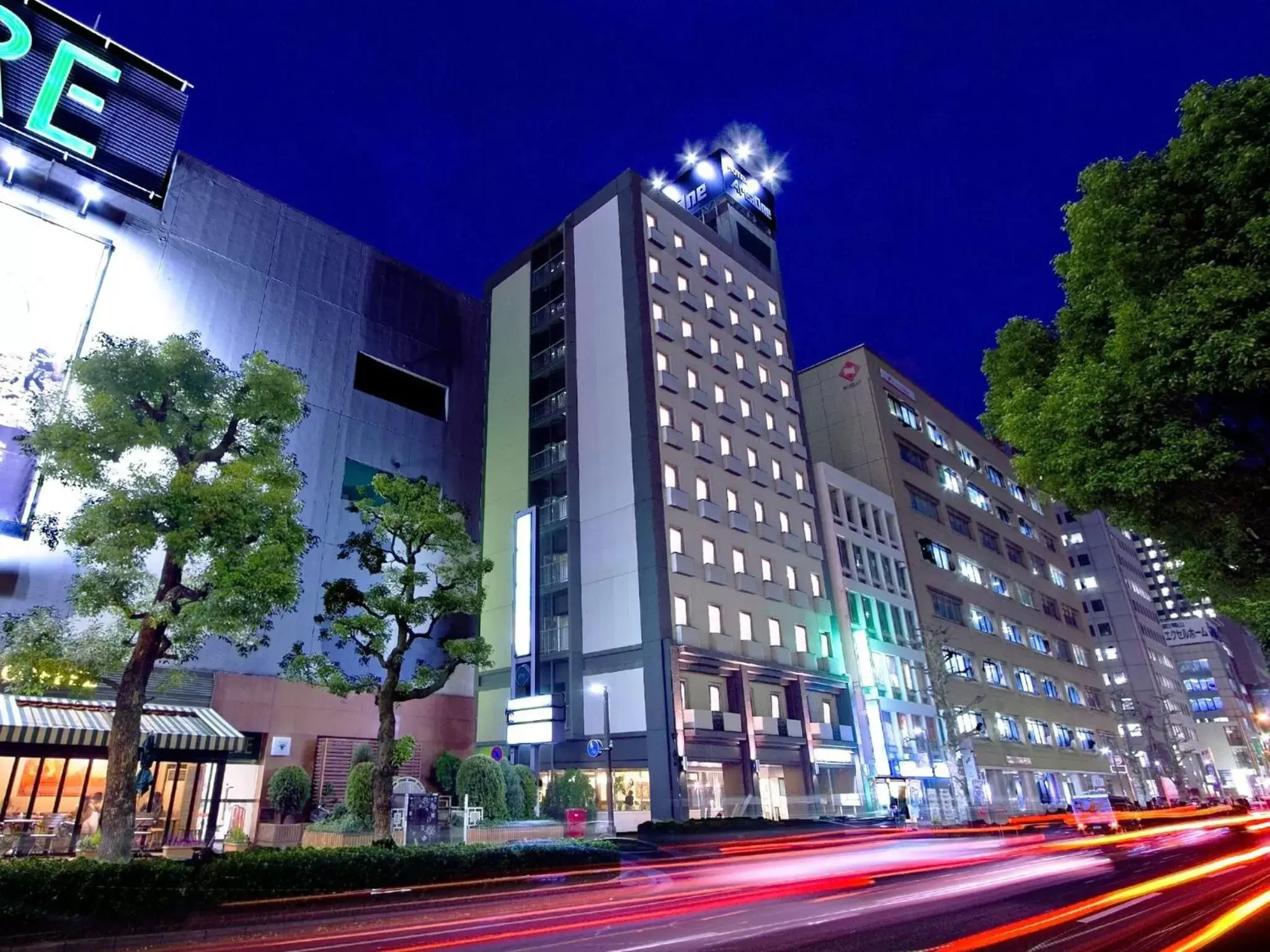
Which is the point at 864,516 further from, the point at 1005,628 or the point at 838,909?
the point at 838,909

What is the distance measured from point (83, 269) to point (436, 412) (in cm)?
1869

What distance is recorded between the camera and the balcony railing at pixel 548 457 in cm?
4519

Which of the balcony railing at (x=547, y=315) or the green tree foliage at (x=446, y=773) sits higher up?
the balcony railing at (x=547, y=315)

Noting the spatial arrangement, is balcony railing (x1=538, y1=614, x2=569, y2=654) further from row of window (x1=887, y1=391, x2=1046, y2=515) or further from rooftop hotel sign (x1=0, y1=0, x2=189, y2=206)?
row of window (x1=887, y1=391, x2=1046, y2=515)

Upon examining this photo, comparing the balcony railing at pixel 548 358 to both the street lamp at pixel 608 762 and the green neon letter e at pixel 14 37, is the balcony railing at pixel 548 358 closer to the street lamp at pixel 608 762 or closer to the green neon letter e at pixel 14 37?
the street lamp at pixel 608 762

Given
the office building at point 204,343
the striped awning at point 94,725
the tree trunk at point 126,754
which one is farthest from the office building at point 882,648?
the tree trunk at point 126,754

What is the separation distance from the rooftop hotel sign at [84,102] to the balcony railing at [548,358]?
2183 centimetres

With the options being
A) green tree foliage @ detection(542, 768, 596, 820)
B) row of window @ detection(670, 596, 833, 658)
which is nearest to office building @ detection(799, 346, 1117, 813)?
row of window @ detection(670, 596, 833, 658)

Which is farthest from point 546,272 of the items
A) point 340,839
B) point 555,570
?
point 340,839

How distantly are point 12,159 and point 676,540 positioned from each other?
1347 inches

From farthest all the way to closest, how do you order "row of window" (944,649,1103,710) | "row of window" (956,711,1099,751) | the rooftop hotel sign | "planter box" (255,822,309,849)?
1. "row of window" (944,649,1103,710)
2. "row of window" (956,711,1099,751)
3. the rooftop hotel sign
4. "planter box" (255,822,309,849)

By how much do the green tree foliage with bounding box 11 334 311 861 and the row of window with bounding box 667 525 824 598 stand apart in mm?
22544

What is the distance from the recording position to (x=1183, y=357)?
12320 mm

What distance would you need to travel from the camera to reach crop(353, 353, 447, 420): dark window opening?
4212 cm
